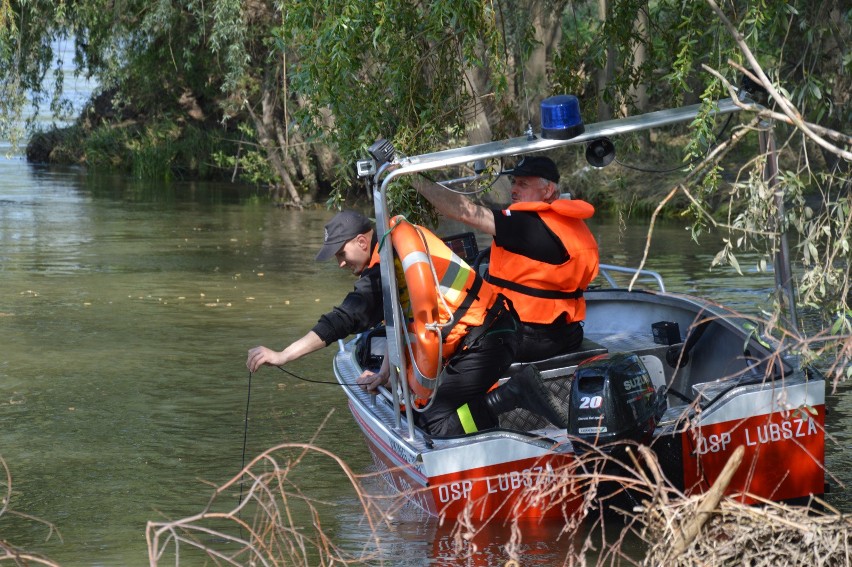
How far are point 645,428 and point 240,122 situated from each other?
82.2ft

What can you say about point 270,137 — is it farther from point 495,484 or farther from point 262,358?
point 495,484

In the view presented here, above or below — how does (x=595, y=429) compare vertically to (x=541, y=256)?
below

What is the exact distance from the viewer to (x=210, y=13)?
1955 centimetres

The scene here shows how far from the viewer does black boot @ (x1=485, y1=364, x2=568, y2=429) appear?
6434 mm

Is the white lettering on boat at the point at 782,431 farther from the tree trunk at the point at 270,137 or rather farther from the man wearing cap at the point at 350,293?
the tree trunk at the point at 270,137

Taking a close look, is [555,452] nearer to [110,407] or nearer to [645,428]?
[645,428]

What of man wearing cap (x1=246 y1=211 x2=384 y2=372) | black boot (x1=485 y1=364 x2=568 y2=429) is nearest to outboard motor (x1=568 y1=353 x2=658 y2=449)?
black boot (x1=485 y1=364 x2=568 y2=429)

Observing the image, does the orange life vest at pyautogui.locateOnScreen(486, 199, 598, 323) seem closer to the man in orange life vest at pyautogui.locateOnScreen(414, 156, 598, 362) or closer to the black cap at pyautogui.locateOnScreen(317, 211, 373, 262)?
the man in orange life vest at pyautogui.locateOnScreen(414, 156, 598, 362)


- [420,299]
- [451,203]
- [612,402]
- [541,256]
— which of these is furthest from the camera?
[541,256]

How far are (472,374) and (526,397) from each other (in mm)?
288

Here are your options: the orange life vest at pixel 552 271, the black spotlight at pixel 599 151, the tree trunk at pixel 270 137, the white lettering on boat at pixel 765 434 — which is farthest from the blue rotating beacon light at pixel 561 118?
the tree trunk at pixel 270 137

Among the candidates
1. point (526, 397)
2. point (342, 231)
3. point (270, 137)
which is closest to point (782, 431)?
point (526, 397)

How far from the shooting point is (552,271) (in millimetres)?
6559

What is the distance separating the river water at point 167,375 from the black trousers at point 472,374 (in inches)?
21.1
